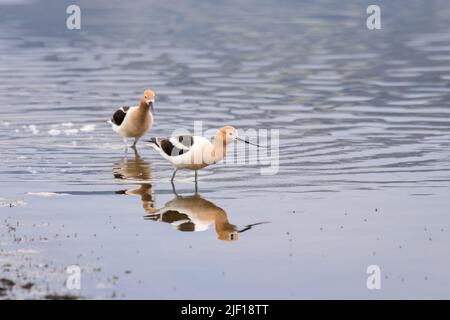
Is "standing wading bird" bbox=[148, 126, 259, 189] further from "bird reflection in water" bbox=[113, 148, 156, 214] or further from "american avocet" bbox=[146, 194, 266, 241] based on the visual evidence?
"bird reflection in water" bbox=[113, 148, 156, 214]

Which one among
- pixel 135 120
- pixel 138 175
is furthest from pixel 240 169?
pixel 135 120

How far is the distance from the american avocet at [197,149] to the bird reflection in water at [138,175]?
89 cm

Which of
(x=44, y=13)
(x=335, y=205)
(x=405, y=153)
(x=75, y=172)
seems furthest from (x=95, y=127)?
(x=44, y=13)

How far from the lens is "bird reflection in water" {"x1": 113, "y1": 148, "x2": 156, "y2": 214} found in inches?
774

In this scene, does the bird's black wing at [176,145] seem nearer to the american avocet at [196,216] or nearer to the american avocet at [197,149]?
the american avocet at [197,149]

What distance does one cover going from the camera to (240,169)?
75.9ft

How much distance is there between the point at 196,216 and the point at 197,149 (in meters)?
1.87

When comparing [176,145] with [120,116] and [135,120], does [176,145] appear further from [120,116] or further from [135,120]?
[120,116]

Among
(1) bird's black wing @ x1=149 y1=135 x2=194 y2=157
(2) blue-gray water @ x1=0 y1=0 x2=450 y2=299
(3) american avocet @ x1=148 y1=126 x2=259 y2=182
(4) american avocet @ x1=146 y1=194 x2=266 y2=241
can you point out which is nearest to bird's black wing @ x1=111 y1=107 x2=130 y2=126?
(2) blue-gray water @ x1=0 y1=0 x2=450 y2=299

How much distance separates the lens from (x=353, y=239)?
653 inches

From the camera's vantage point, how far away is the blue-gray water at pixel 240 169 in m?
14.7

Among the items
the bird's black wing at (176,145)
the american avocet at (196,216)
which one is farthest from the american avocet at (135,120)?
the american avocet at (196,216)

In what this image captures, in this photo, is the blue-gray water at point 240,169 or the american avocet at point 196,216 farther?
the american avocet at point 196,216
